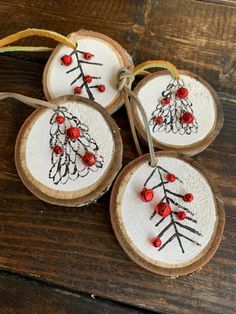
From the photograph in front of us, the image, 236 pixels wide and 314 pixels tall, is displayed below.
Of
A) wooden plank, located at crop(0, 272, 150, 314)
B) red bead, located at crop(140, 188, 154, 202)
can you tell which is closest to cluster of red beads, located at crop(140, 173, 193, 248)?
red bead, located at crop(140, 188, 154, 202)

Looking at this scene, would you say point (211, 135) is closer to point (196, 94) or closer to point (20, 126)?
point (196, 94)

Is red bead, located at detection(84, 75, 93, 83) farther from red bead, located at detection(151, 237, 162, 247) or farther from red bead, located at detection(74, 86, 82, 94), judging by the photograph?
red bead, located at detection(151, 237, 162, 247)

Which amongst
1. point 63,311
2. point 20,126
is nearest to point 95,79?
point 20,126

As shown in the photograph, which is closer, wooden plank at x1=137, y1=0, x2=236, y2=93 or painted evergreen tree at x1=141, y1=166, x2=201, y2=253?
painted evergreen tree at x1=141, y1=166, x2=201, y2=253

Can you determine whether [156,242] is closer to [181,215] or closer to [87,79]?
[181,215]

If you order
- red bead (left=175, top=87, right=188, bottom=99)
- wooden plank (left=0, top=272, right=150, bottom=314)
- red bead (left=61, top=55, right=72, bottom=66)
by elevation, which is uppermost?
red bead (left=61, top=55, right=72, bottom=66)

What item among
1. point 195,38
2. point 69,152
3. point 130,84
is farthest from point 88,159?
point 195,38

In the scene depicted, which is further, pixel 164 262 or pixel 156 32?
pixel 156 32
